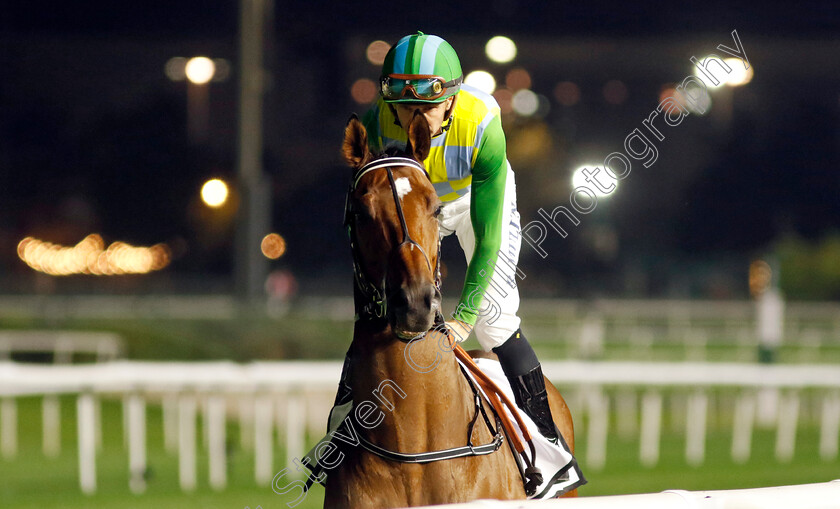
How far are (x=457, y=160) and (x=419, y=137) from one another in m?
0.24

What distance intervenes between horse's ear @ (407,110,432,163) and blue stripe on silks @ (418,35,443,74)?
19cm

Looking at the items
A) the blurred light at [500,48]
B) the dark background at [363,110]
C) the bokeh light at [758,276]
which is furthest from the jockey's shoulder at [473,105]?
the bokeh light at [758,276]

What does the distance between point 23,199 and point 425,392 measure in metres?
30.6

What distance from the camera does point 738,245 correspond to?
25188mm

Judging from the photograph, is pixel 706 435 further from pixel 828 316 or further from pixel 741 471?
pixel 828 316

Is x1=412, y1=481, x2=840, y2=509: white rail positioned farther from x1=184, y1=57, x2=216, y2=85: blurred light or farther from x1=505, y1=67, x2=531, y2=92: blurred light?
x1=505, y1=67, x2=531, y2=92: blurred light

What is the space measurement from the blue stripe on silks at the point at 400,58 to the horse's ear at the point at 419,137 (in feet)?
0.67

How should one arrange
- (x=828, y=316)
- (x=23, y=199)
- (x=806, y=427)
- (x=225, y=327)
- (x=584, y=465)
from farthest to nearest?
(x=23, y=199) < (x=828, y=316) < (x=806, y=427) < (x=225, y=327) < (x=584, y=465)

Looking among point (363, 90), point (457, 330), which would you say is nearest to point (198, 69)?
point (457, 330)

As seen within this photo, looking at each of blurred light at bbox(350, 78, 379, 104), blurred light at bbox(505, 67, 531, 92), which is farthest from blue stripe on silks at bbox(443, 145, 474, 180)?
blurred light at bbox(350, 78, 379, 104)

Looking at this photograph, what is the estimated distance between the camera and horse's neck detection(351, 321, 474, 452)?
2559 mm

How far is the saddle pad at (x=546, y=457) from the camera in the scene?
3064mm

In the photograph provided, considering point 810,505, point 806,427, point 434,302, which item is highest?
point 434,302

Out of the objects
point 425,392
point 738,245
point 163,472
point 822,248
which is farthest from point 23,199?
point 425,392
